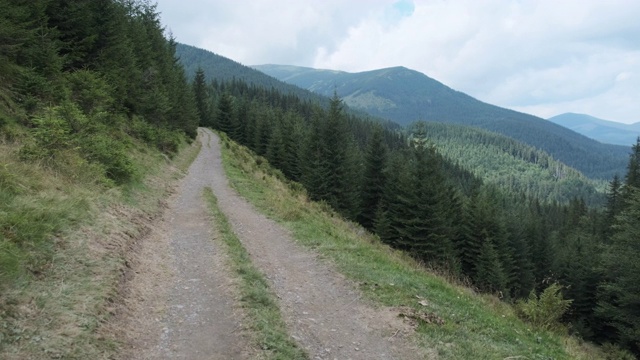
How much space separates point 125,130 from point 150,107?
261 inches

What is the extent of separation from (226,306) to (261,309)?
657mm

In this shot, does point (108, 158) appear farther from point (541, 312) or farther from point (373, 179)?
point (373, 179)

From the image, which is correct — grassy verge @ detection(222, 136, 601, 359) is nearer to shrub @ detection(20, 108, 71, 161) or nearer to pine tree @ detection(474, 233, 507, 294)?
shrub @ detection(20, 108, 71, 161)

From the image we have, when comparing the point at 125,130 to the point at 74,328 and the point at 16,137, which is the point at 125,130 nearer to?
the point at 16,137

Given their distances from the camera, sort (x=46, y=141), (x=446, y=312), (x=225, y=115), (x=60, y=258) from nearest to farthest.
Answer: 1. (x=60, y=258)
2. (x=446, y=312)
3. (x=46, y=141)
4. (x=225, y=115)

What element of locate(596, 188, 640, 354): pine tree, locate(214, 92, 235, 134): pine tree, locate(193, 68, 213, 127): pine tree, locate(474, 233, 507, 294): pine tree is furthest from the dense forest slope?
locate(193, 68, 213, 127): pine tree

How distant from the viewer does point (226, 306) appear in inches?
269

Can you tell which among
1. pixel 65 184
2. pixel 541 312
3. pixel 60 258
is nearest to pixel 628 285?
pixel 541 312

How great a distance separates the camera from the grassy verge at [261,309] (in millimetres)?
5641

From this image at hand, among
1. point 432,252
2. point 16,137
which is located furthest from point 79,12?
point 432,252

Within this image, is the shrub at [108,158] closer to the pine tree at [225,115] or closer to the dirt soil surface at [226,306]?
the dirt soil surface at [226,306]

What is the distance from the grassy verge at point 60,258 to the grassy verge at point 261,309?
2.07 metres

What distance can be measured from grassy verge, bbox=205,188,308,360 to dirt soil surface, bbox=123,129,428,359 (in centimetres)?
19

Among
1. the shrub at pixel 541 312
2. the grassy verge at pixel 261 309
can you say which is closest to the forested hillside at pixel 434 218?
the shrub at pixel 541 312
